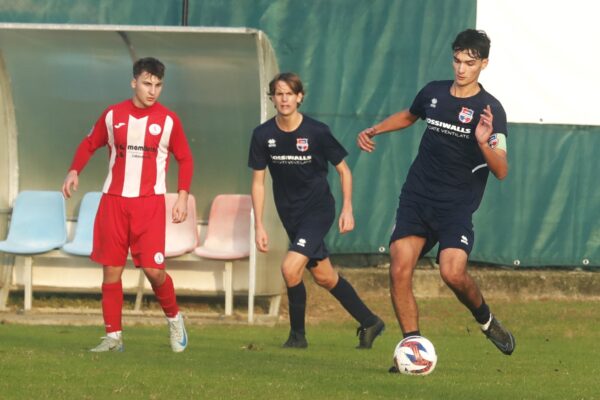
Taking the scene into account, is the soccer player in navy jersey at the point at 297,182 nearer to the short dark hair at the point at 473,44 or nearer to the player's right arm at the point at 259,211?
the player's right arm at the point at 259,211

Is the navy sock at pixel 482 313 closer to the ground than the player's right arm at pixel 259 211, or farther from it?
closer to the ground

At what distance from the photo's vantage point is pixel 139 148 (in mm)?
10961

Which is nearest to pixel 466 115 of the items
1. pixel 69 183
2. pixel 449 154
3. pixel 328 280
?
pixel 449 154

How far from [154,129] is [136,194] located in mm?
520

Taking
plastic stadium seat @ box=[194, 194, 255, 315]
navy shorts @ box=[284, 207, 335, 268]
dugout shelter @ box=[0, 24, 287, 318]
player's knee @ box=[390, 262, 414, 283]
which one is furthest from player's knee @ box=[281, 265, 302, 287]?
dugout shelter @ box=[0, 24, 287, 318]

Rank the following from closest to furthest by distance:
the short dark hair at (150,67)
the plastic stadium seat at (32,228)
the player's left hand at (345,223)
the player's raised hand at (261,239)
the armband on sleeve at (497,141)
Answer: the armband on sleeve at (497,141), the short dark hair at (150,67), the player's left hand at (345,223), the player's raised hand at (261,239), the plastic stadium seat at (32,228)

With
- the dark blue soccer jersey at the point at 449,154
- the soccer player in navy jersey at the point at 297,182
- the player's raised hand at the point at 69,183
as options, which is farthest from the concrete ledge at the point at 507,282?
the dark blue soccer jersey at the point at 449,154

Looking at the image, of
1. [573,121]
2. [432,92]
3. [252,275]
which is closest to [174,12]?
[252,275]

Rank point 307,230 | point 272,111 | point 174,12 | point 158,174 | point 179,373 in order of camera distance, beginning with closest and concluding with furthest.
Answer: point 179,373 → point 158,174 → point 307,230 → point 272,111 → point 174,12

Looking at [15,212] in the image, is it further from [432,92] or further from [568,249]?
[432,92]

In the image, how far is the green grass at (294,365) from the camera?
27.3ft

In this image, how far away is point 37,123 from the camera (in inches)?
656

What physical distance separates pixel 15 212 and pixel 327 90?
3.82 metres

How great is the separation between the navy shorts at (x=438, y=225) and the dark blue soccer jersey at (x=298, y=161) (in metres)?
2.23
